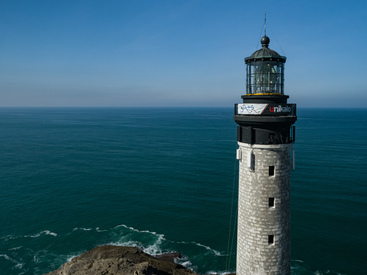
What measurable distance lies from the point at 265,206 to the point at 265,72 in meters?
7.60

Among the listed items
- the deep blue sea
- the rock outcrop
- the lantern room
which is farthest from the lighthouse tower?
the deep blue sea

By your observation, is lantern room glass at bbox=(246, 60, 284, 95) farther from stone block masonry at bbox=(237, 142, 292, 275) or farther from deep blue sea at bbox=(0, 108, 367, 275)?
deep blue sea at bbox=(0, 108, 367, 275)

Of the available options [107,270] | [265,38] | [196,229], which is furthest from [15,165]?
[265,38]

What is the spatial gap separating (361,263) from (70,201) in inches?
1627

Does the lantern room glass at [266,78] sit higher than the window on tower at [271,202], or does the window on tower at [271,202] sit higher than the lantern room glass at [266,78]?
the lantern room glass at [266,78]

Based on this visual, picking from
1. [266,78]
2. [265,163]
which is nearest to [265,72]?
[266,78]

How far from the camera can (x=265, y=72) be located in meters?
16.0

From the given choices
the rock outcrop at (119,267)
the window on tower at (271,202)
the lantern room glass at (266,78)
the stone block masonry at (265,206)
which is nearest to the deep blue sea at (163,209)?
the rock outcrop at (119,267)

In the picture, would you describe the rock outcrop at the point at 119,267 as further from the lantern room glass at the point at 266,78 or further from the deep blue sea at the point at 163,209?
the lantern room glass at the point at 266,78

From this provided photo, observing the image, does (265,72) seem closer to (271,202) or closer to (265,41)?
(265,41)

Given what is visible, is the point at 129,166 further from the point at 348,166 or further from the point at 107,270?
the point at 348,166

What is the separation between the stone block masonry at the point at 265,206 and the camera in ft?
50.4

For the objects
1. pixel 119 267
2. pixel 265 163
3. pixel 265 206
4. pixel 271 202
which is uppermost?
pixel 265 163

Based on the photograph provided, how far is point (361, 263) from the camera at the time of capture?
30203 millimetres
